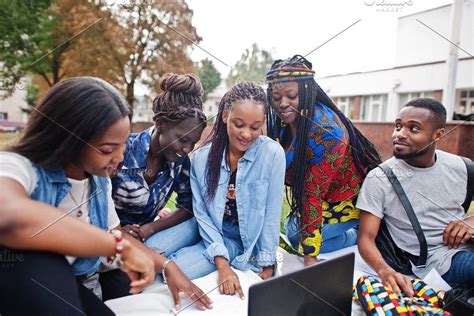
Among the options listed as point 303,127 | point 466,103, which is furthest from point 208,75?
point 466,103

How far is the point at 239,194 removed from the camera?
1.48 m

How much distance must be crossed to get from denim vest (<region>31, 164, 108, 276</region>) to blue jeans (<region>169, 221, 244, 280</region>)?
422 millimetres

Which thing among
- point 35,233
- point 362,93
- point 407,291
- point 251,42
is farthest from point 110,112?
point 362,93

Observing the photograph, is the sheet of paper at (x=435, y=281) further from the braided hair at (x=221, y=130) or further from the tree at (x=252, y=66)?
the tree at (x=252, y=66)

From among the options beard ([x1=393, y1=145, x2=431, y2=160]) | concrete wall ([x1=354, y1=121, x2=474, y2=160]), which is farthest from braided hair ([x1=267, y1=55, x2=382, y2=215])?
beard ([x1=393, y1=145, x2=431, y2=160])

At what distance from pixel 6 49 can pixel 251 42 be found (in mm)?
960

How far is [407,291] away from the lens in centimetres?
131

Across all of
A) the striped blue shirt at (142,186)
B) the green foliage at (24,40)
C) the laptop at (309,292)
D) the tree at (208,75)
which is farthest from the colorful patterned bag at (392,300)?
the green foliage at (24,40)

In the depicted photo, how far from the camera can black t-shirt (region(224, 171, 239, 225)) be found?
1.51 meters

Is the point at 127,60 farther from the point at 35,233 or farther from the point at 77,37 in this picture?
the point at 35,233

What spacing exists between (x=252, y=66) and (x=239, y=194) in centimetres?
61

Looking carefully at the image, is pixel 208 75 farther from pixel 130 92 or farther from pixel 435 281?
pixel 435 281

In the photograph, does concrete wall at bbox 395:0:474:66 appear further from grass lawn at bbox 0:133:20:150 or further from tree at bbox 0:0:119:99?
grass lawn at bbox 0:133:20:150

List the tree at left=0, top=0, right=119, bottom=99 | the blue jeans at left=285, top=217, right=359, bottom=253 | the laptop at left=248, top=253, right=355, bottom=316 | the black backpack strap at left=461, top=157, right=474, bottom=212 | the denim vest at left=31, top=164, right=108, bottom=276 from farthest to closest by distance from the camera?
the blue jeans at left=285, top=217, right=359, bottom=253
the black backpack strap at left=461, top=157, right=474, bottom=212
the tree at left=0, top=0, right=119, bottom=99
the laptop at left=248, top=253, right=355, bottom=316
the denim vest at left=31, top=164, right=108, bottom=276
